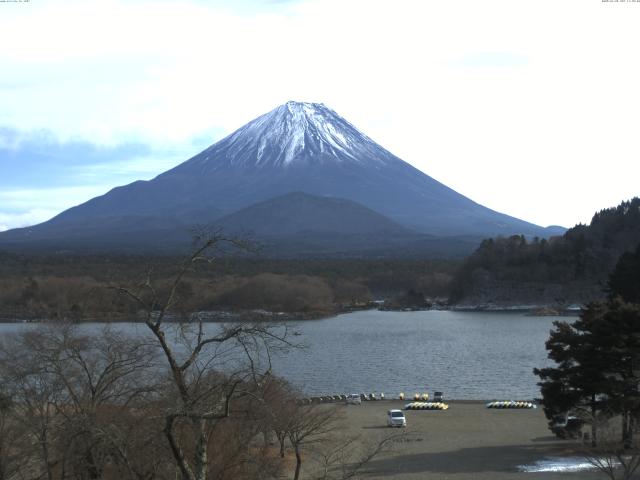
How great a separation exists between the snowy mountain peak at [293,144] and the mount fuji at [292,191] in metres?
0.16

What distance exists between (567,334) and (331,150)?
13659 centimetres

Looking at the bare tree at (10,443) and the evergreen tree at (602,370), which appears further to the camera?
the evergreen tree at (602,370)

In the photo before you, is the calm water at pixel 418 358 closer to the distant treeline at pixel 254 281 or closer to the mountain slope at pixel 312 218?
the distant treeline at pixel 254 281

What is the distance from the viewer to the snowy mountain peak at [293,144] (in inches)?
5896

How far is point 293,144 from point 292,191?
630 inches

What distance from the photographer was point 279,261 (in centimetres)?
8900

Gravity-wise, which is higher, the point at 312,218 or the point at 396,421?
the point at 312,218

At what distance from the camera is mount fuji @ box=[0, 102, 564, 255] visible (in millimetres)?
124000

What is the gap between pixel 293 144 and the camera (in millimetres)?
150375

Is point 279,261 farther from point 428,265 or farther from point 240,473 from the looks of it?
point 240,473

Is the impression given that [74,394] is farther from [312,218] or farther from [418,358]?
[312,218]

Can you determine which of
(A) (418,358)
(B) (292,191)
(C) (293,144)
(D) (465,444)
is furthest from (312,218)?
(D) (465,444)

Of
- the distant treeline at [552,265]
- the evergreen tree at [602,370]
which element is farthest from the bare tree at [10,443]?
the distant treeline at [552,265]

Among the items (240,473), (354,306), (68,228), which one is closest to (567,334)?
(240,473)
